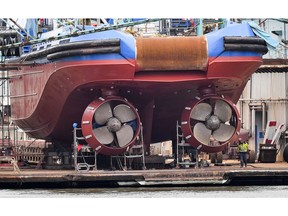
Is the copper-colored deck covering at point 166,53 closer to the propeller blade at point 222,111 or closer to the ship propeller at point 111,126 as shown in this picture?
the ship propeller at point 111,126

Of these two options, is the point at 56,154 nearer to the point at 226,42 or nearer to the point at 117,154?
the point at 117,154

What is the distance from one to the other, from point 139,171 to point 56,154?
15.8 ft

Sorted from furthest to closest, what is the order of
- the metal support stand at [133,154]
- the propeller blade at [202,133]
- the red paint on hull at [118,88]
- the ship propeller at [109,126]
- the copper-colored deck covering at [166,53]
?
the propeller blade at [202,133]
the metal support stand at [133,154]
the ship propeller at [109,126]
the red paint on hull at [118,88]
the copper-colored deck covering at [166,53]

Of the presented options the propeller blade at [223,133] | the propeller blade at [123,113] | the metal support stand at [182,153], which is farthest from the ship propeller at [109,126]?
Answer: the propeller blade at [223,133]

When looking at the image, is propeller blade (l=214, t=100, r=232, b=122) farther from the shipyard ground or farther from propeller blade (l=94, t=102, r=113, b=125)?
propeller blade (l=94, t=102, r=113, b=125)

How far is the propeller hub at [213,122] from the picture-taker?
32844 millimetres

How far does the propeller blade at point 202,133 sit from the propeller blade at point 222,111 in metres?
0.56

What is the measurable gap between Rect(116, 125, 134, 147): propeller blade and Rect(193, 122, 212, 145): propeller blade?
1.90m

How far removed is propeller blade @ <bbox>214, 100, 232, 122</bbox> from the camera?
33219 millimetres

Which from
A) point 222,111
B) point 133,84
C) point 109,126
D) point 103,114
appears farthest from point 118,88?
point 222,111

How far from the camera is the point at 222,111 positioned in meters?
33.3

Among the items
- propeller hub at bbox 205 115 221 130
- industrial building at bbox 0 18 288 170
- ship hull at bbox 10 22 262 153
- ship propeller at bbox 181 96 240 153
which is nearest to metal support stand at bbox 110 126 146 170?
ship hull at bbox 10 22 262 153

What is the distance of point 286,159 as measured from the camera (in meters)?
38.2

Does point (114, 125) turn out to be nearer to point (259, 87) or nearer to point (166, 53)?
point (166, 53)
